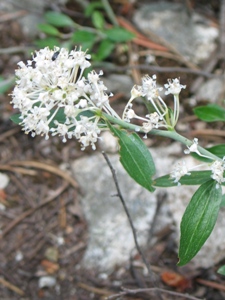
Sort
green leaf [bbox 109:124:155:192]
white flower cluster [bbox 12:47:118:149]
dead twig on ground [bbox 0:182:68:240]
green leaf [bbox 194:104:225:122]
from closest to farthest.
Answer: white flower cluster [bbox 12:47:118:149] < green leaf [bbox 109:124:155:192] < green leaf [bbox 194:104:225:122] < dead twig on ground [bbox 0:182:68:240]

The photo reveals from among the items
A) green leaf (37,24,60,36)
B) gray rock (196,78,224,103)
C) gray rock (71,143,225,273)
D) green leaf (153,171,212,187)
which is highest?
green leaf (37,24,60,36)

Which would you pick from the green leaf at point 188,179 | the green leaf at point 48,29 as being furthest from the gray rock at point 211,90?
the green leaf at point 188,179

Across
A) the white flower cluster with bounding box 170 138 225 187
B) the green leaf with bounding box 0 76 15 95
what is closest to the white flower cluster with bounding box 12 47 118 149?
the white flower cluster with bounding box 170 138 225 187

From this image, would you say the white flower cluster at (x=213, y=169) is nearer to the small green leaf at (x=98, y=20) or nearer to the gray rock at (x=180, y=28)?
the gray rock at (x=180, y=28)

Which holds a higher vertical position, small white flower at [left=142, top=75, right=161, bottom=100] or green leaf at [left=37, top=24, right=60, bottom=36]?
green leaf at [left=37, top=24, right=60, bottom=36]

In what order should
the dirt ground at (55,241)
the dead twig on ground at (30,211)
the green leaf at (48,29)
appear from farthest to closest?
the green leaf at (48,29) → the dead twig on ground at (30,211) → the dirt ground at (55,241)

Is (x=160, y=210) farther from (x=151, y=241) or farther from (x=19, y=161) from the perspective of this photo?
(x=19, y=161)

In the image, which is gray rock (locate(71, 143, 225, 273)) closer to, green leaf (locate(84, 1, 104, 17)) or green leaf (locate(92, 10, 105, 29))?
green leaf (locate(92, 10, 105, 29))

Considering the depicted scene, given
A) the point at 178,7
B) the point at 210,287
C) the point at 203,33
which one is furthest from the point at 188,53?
the point at 210,287

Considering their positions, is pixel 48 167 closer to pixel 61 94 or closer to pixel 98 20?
pixel 98 20
